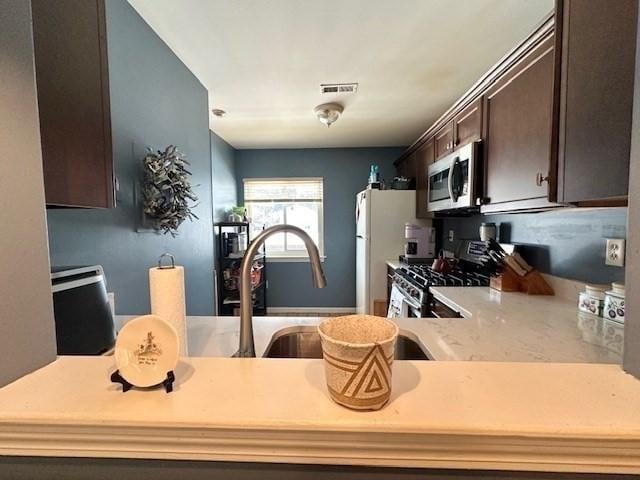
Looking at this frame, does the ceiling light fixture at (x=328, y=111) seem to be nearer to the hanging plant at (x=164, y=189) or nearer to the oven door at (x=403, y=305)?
the hanging plant at (x=164, y=189)

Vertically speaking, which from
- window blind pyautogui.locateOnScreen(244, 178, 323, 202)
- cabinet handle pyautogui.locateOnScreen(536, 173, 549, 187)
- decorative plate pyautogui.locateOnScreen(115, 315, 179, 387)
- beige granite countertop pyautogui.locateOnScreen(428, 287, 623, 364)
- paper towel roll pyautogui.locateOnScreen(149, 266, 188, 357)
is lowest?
beige granite countertop pyautogui.locateOnScreen(428, 287, 623, 364)

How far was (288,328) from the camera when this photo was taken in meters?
1.26

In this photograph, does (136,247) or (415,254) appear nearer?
(136,247)

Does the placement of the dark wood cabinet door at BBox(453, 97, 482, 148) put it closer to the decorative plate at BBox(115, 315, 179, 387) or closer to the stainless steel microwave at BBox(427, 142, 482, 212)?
the stainless steel microwave at BBox(427, 142, 482, 212)

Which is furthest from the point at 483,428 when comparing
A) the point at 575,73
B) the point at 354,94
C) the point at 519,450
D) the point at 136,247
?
the point at 354,94

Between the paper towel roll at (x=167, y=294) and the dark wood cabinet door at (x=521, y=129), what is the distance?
55.4 inches

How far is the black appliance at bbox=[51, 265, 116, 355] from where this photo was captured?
0.92 metres

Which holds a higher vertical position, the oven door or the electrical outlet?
the electrical outlet

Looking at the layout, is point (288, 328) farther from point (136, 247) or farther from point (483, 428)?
point (136, 247)

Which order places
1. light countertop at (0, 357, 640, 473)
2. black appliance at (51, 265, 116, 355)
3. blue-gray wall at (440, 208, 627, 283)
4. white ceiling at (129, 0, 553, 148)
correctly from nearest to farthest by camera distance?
1. light countertop at (0, 357, 640, 473)
2. black appliance at (51, 265, 116, 355)
3. blue-gray wall at (440, 208, 627, 283)
4. white ceiling at (129, 0, 553, 148)

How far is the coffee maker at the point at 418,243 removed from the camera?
328cm

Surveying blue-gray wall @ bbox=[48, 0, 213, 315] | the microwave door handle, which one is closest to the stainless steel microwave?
the microwave door handle

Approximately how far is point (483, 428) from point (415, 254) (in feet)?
9.60

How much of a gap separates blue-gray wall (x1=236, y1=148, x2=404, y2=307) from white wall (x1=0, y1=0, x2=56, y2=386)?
4.01 meters
